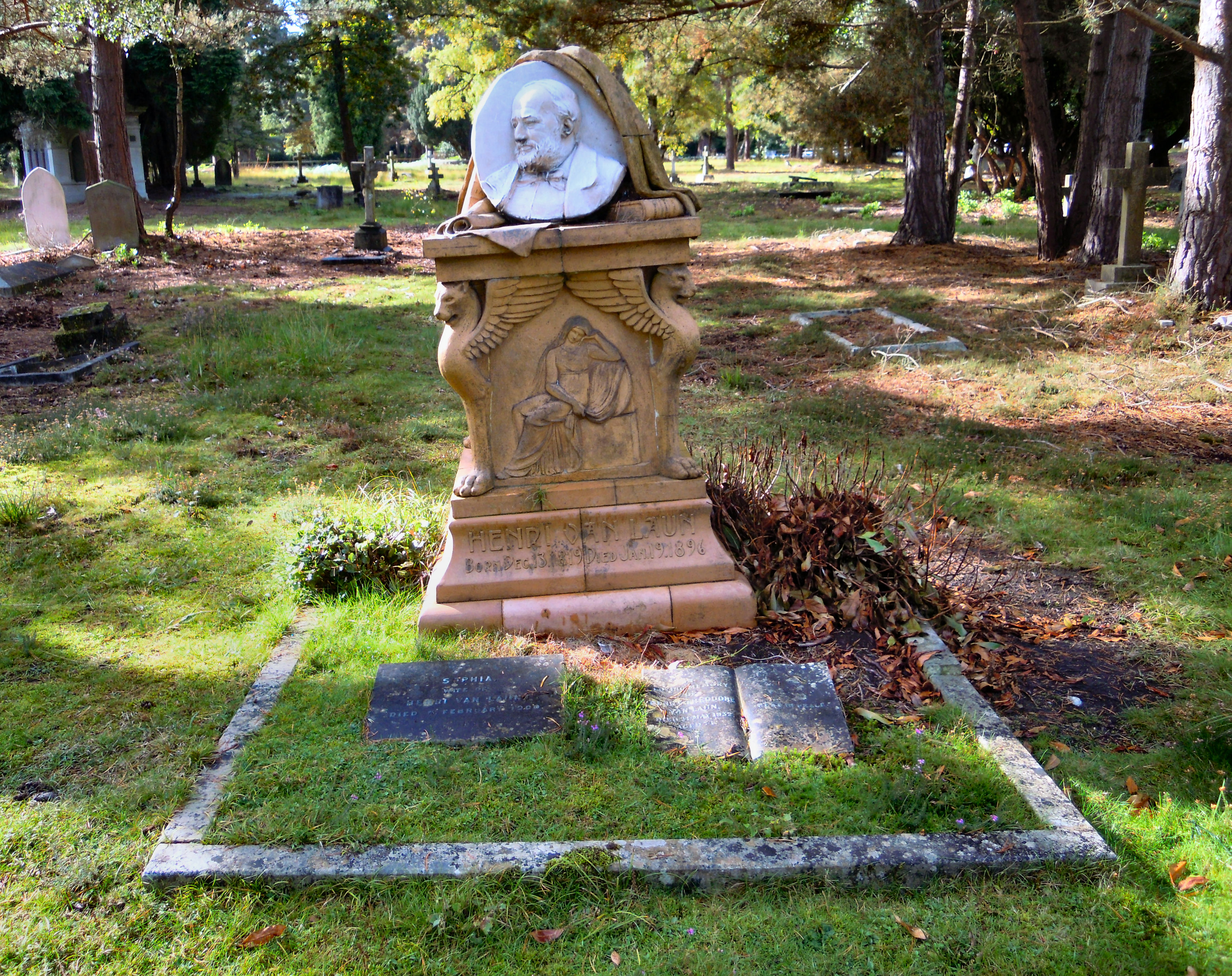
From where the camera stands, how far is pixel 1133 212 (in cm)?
997

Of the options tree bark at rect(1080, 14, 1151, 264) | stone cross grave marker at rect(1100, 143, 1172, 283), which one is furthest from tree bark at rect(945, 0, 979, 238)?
stone cross grave marker at rect(1100, 143, 1172, 283)

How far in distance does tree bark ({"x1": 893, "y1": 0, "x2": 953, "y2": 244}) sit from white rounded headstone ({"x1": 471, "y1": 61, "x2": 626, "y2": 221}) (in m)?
10.1

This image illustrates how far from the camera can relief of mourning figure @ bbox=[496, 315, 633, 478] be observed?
4.00 m

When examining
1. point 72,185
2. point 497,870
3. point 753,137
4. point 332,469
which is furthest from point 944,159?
point 753,137

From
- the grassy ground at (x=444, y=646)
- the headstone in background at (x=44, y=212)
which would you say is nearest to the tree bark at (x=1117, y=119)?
the grassy ground at (x=444, y=646)

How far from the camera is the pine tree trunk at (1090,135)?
12.2 m

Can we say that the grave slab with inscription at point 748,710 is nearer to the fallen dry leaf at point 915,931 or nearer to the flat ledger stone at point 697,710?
the flat ledger stone at point 697,710

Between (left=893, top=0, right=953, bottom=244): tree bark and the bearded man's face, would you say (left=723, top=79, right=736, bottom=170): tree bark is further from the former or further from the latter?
the bearded man's face

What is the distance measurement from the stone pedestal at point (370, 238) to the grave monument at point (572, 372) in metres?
12.4

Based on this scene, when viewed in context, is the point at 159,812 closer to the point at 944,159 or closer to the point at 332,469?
the point at 332,469

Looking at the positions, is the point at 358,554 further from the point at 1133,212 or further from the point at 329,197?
the point at 329,197

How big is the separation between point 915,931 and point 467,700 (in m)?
1.72

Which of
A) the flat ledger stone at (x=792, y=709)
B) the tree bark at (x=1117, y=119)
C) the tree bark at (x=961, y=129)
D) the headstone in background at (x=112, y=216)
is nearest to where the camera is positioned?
the flat ledger stone at (x=792, y=709)

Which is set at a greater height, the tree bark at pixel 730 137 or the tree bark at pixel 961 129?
the tree bark at pixel 730 137
